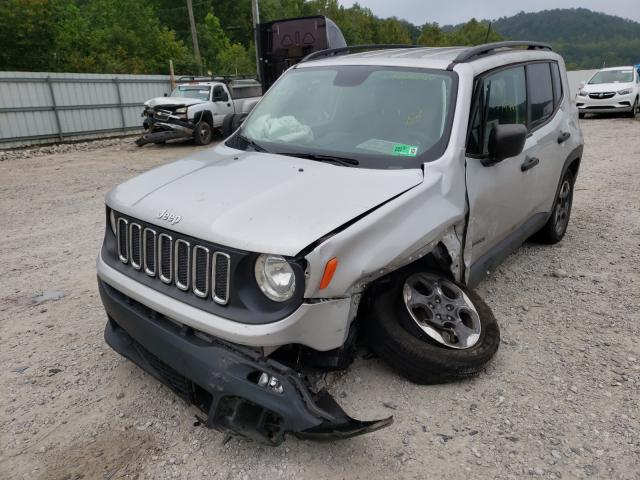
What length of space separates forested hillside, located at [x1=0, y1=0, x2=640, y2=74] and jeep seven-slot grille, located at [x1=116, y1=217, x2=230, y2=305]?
12.3ft

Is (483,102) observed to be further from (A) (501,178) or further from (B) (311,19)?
(B) (311,19)

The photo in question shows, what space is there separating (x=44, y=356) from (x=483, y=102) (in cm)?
333

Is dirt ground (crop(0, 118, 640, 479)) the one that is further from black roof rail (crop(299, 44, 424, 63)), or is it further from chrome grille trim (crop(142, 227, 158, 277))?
black roof rail (crop(299, 44, 424, 63))

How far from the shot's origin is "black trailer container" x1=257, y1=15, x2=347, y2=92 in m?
11.5

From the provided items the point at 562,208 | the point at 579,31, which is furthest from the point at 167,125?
the point at 579,31

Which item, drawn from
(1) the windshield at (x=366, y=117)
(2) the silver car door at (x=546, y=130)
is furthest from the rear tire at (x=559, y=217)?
(1) the windshield at (x=366, y=117)

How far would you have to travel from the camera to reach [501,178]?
3527 millimetres

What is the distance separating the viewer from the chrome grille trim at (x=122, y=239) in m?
2.84

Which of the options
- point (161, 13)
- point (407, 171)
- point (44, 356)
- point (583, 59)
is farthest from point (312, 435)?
point (583, 59)

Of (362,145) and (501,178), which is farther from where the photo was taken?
(501,178)

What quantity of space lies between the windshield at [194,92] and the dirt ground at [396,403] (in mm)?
11896

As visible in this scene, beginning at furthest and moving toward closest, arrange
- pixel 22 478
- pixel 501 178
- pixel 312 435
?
pixel 501 178 < pixel 22 478 < pixel 312 435

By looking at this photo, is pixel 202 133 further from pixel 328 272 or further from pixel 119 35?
pixel 119 35

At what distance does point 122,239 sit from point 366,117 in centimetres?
168
